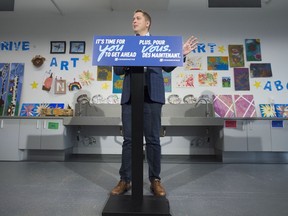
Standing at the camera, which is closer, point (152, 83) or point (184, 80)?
point (152, 83)

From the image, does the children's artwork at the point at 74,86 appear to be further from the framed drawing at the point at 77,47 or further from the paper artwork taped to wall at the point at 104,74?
the framed drawing at the point at 77,47

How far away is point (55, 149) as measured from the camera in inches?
110

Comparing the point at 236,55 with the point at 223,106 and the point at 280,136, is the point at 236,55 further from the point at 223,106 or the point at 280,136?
the point at 280,136

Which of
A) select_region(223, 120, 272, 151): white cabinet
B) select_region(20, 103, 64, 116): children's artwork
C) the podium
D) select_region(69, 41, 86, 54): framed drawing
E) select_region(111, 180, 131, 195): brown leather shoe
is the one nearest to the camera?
the podium

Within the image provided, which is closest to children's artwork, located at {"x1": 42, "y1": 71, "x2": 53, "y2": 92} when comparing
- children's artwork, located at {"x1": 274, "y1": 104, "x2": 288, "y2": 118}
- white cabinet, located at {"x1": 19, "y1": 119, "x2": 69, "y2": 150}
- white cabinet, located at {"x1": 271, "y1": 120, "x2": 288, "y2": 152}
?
white cabinet, located at {"x1": 19, "y1": 119, "x2": 69, "y2": 150}

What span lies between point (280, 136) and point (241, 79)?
1115 mm

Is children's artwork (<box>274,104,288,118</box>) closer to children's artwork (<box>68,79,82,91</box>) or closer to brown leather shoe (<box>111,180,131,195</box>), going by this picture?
brown leather shoe (<box>111,180,131,195</box>)

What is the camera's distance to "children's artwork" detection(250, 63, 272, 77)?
133 inches

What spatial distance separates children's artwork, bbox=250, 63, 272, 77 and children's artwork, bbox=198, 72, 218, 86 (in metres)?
0.63

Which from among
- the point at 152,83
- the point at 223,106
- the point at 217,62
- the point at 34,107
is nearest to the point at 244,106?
the point at 223,106

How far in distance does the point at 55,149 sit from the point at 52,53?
1743mm

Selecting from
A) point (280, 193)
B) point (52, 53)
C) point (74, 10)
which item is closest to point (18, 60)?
point (52, 53)

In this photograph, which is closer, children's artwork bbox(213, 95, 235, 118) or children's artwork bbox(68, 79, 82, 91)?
children's artwork bbox(213, 95, 235, 118)

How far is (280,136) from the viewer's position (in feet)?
9.00
